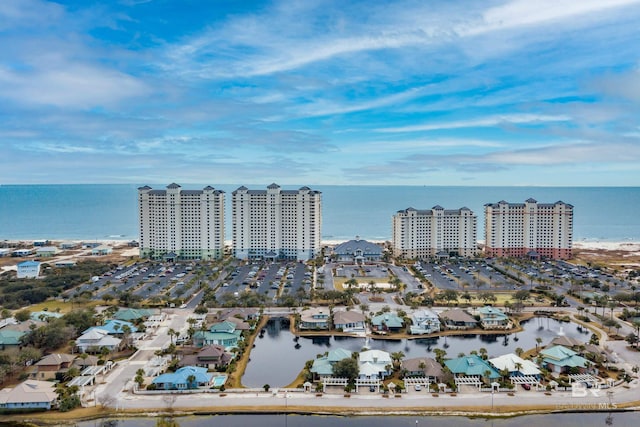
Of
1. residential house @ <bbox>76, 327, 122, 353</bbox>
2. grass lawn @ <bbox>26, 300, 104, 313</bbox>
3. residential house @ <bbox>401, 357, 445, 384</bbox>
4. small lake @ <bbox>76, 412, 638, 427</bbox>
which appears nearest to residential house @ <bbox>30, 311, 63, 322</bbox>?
grass lawn @ <bbox>26, 300, 104, 313</bbox>

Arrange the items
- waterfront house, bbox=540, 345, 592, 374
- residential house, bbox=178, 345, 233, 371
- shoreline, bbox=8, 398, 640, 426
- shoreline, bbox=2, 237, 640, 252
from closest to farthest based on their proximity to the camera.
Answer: shoreline, bbox=8, 398, 640, 426 → waterfront house, bbox=540, 345, 592, 374 → residential house, bbox=178, 345, 233, 371 → shoreline, bbox=2, 237, 640, 252

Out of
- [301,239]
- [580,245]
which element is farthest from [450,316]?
[580,245]

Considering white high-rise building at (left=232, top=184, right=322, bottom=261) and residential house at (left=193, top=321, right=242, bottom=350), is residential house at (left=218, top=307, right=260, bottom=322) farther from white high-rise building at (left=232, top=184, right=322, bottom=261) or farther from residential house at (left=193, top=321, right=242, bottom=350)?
white high-rise building at (left=232, top=184, right=322, bottom=261)

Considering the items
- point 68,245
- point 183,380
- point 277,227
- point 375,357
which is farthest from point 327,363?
point 68,245

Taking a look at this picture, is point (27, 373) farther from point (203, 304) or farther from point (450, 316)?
point (450, 316)

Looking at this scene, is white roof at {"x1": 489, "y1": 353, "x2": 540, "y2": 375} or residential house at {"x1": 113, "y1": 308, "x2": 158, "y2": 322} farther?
residential house at {"x1": 113, "y1": 308, "x2": 158, "y2": 322}

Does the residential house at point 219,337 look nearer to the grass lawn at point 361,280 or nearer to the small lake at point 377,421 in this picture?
the small lake at point 377,421
